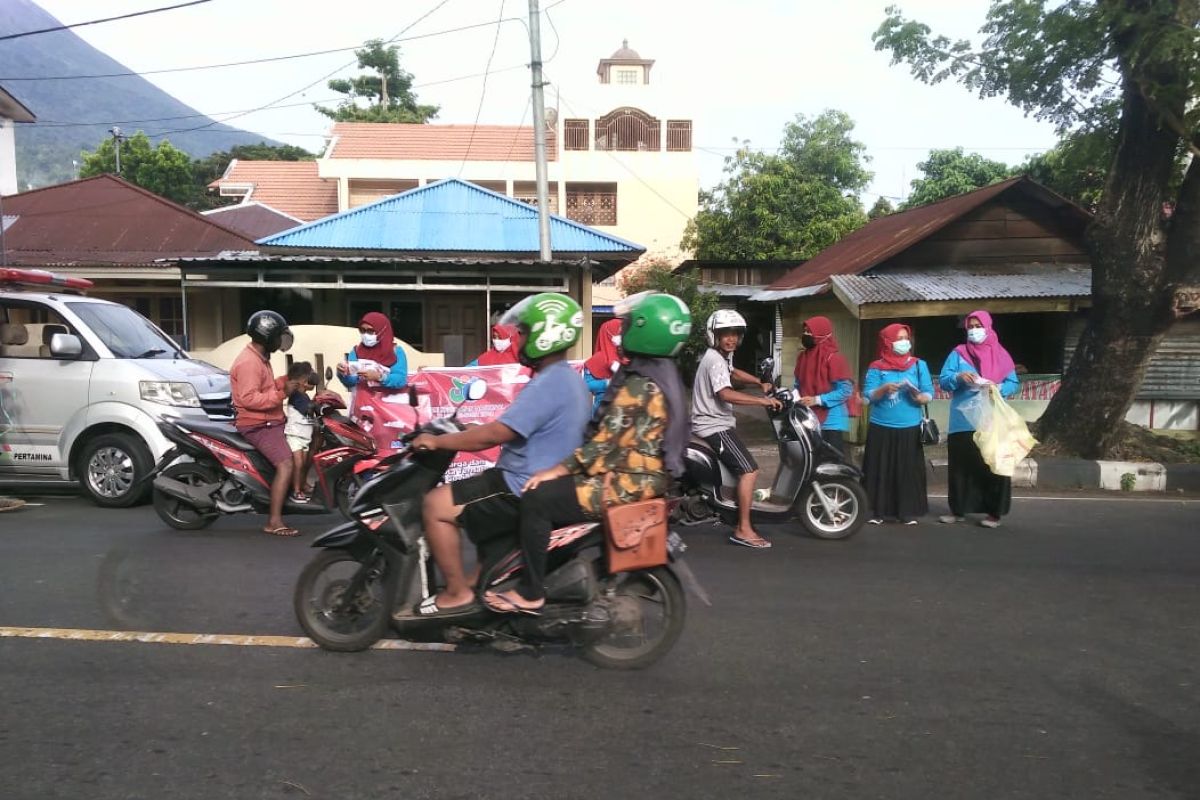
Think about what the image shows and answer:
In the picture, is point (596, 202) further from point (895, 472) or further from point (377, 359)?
point (895, 472)

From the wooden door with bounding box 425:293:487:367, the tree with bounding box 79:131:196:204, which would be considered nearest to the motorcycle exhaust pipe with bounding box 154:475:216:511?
the wooden door with bounding box 425:293:487:367

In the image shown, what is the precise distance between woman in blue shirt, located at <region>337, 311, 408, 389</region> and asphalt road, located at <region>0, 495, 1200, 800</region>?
6.28ft

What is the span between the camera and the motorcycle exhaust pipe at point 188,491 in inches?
265

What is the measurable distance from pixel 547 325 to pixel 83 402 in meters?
5.62

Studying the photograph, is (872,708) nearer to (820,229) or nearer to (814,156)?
(820,229)

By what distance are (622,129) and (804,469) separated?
27029 mm

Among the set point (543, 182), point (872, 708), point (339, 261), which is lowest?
point (872, 708)

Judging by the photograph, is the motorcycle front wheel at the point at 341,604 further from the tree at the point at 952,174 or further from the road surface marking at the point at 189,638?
the tree at the point at 952,174

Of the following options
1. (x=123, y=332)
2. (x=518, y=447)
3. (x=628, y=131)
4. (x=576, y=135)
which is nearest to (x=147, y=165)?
(x=576, y=135)

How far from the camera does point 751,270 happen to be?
22.0m

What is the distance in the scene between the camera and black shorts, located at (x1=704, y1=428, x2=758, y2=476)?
6547 millimetres

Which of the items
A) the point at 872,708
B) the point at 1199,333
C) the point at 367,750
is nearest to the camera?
the point at 367,750

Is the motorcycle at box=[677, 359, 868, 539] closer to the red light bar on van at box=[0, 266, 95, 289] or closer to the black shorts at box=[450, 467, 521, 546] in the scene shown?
the black shorts at box=[450, 467, 521, 546]

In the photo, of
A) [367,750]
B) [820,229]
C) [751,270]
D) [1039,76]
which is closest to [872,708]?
[367,750]
